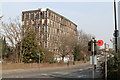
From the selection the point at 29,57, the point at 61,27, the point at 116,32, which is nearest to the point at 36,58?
the point at 29,57

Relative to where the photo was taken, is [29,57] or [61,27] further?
[61,27]

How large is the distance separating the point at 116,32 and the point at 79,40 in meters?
45.3

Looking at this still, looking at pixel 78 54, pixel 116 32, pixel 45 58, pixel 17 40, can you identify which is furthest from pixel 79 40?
pixel 116 32

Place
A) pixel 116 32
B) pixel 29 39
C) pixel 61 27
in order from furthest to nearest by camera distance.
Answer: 1. pixel 61 27
2. pixel 29 39
3. pixel 116 32

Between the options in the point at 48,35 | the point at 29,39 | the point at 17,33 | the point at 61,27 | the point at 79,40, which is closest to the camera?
the point at 17,33

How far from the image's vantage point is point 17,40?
36.8 metres

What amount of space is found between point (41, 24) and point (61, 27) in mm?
11869

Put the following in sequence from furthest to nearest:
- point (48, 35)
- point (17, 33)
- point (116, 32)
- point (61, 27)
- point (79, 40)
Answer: point (61, 27) < point (48, 35) < point (79, 40) < point (17, 33) < point (116, 32)

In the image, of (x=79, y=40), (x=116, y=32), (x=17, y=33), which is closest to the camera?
(x=116, y=32)

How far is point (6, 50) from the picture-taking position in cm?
3844

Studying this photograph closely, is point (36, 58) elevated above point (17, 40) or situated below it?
below

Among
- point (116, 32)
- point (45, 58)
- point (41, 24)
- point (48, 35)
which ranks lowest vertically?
point (45, 58)

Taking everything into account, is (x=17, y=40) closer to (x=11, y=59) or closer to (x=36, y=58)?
(x=11, y=59)

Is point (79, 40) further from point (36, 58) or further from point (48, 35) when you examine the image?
point (36, 58)
